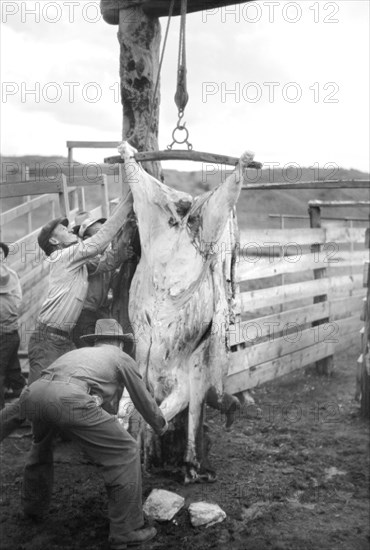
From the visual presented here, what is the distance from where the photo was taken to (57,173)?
6.57 metres

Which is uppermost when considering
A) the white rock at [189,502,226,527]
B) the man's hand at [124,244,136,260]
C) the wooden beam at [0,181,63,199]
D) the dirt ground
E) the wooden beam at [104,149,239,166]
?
the wooden beam at [104,149,239,166]

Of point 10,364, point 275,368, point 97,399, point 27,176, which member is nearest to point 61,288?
point 97,399

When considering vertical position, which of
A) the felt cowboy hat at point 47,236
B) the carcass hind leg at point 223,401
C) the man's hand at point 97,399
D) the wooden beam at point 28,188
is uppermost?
Result: the wooden beam at point 28,188

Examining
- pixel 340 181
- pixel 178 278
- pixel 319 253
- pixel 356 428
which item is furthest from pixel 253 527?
pixel 319 253

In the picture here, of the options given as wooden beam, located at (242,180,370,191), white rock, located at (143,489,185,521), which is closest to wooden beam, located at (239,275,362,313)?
wooden beam, located at (242,180,370,191)

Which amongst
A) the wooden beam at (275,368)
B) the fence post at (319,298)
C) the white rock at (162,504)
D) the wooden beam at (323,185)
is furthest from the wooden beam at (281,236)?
the white rock at (162,504)

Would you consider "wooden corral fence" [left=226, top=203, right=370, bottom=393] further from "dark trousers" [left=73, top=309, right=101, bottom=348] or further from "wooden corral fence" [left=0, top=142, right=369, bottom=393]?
"dark trousers" [left=73, top=309, right=101, bottom=348]

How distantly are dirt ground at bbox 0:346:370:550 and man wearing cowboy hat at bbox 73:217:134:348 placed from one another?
115 cm

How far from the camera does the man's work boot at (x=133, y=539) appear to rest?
149 inches

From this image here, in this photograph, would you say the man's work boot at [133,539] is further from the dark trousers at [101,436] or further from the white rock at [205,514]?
the white rock at [205,514]

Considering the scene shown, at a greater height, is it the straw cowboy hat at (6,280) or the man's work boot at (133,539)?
the straw cowboy hat at (6,280)

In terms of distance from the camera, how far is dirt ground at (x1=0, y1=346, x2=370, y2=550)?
404 centimetres

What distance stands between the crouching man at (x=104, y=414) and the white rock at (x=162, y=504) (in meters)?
0.29

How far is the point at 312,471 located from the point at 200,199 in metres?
2.42
